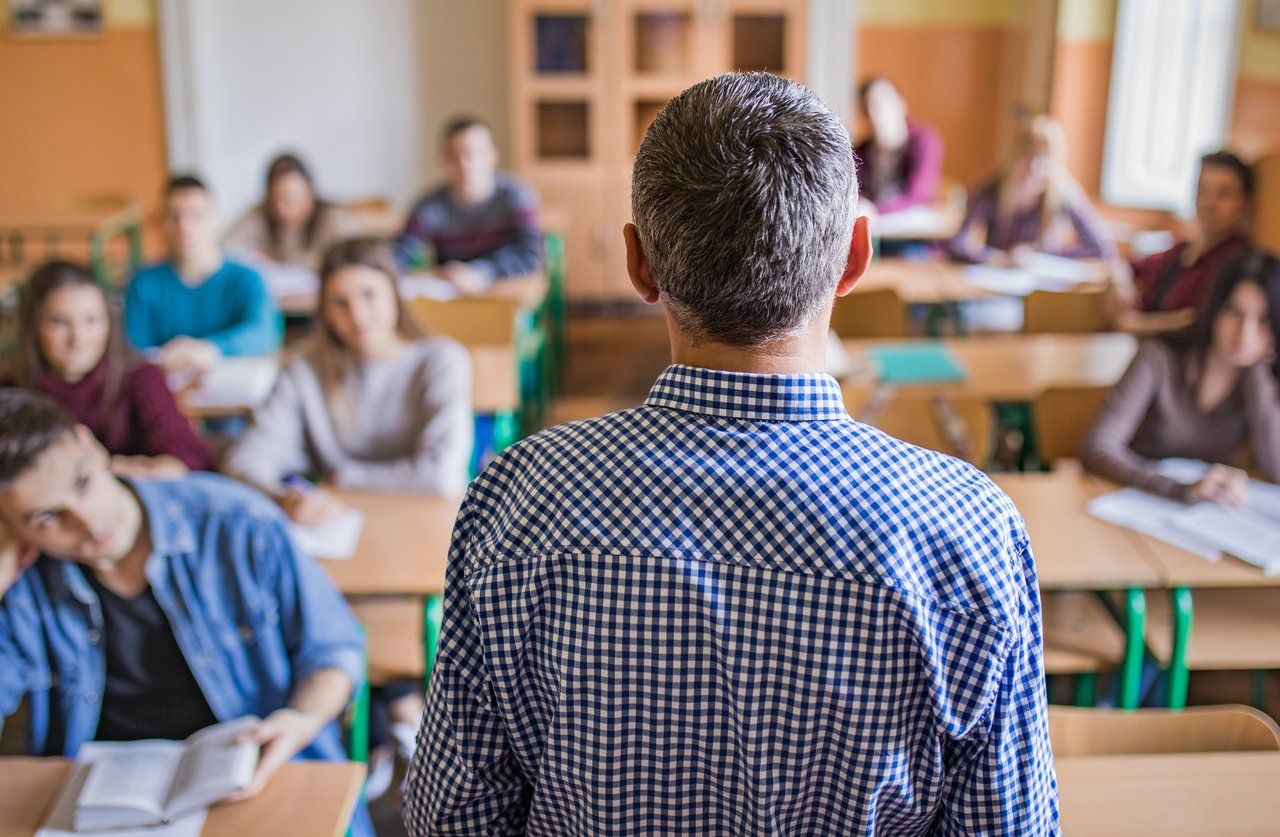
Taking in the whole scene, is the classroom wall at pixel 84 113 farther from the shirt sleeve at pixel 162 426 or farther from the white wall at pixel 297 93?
the shirt sleeve at pixel 162 426

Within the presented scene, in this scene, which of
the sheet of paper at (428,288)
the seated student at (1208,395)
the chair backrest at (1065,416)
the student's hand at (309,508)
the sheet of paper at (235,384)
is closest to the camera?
the student's hand at (309,508)

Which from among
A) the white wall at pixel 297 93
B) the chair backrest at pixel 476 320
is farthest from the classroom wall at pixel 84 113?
the chair backrest at pixel 476 320

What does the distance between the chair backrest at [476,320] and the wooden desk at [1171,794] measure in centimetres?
270

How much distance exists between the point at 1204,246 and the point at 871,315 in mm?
1126

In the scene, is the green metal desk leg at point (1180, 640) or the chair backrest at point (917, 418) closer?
the green metal desk leg at point (1180, 640)

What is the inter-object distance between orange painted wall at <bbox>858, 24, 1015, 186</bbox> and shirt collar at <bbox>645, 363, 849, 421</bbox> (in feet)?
22.0

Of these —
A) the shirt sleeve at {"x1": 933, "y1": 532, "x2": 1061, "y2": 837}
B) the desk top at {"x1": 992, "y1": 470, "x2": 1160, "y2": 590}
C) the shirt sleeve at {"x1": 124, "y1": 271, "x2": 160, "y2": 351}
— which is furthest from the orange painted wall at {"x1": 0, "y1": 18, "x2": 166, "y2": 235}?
the shirt sleeve at {"x1": 933, "y1": 532, "x2": 1061, "y2": 837}

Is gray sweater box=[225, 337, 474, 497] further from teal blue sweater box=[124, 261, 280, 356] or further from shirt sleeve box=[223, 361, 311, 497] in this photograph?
teal blue sweater box=[124, 261, 280, 356]

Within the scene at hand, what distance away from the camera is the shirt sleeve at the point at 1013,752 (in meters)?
1.00

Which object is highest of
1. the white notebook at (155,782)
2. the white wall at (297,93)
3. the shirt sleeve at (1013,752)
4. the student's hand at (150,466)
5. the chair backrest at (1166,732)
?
the white wall at (297,93)

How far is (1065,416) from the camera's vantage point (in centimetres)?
323

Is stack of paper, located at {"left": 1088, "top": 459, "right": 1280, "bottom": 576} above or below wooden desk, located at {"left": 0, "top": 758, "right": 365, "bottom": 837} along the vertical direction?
above

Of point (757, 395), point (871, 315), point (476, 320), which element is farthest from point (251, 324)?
point (757, 395)

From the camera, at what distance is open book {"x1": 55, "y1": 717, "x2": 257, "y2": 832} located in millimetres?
1610
